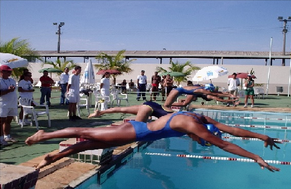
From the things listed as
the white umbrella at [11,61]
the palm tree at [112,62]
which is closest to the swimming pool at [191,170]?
the white umbrella at [11,61]

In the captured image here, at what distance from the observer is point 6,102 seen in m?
6.02

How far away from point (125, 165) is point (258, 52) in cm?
3479

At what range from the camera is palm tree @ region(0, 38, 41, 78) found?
11766 mm

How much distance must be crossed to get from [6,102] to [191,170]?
3.93m

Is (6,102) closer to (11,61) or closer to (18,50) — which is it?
(11,61)

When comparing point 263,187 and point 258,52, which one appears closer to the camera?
point 263,187

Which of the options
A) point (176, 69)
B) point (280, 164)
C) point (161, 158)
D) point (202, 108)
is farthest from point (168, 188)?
point (176, 69)

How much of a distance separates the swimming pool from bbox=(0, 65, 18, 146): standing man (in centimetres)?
250

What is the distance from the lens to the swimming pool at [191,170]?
206 inches

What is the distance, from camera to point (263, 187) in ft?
17.2

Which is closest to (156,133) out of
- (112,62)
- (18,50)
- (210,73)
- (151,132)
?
(151,132)

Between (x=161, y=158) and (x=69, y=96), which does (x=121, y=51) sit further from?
(x=161, y=158)

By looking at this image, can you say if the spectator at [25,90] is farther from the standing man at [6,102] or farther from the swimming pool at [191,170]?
the swimming pool at [191,170]

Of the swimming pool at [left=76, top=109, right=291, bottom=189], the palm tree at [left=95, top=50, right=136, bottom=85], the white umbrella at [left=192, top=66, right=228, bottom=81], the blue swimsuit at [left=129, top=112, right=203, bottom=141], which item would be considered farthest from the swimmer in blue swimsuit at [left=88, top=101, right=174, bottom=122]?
the palm tree at [left=95, top=50, right=136, bottom=85]
